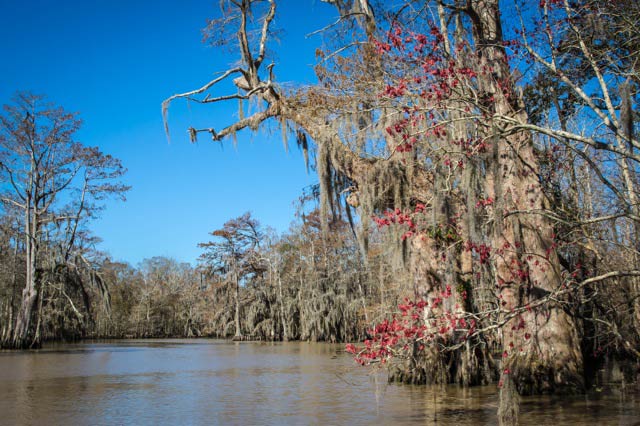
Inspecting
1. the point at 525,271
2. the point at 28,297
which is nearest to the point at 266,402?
the point at 525,271

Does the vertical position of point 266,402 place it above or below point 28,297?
below

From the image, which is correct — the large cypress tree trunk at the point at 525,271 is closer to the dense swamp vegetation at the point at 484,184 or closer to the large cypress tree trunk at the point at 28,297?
the dense swamp vegetation at the point at 484,184

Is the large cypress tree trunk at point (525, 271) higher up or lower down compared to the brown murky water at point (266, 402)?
higher up

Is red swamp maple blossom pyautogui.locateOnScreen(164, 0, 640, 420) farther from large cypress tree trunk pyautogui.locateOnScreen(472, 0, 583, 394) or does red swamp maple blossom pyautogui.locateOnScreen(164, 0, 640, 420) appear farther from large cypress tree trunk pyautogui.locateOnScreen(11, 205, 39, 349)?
large cypress tree trunk pyautogui.locateOnScreen(11, 205, 39, 349)

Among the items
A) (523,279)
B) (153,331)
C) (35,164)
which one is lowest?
(153,331)

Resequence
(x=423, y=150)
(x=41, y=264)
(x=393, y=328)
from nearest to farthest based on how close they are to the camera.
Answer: (x=393, y=328) < (x=423, y=150) < (x=41, y=264)

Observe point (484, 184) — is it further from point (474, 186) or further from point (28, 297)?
point (28, 297)

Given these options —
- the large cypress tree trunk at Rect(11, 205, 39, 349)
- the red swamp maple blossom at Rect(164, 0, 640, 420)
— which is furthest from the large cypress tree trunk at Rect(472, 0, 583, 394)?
the large cypress tree trunk at Rect(11, 205, 39, 349)

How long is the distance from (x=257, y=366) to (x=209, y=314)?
29747 millimetres

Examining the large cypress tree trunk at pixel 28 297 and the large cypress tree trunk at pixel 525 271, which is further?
the large cypress tree trunk at pixel 28 297

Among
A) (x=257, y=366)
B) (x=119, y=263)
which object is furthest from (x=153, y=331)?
(x=257, y=366)

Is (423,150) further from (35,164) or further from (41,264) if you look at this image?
(41,264)

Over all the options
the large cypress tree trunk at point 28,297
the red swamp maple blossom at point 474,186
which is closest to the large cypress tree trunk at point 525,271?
the red swamp maple blossom at point 474,186

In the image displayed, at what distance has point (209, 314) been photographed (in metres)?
43.4
